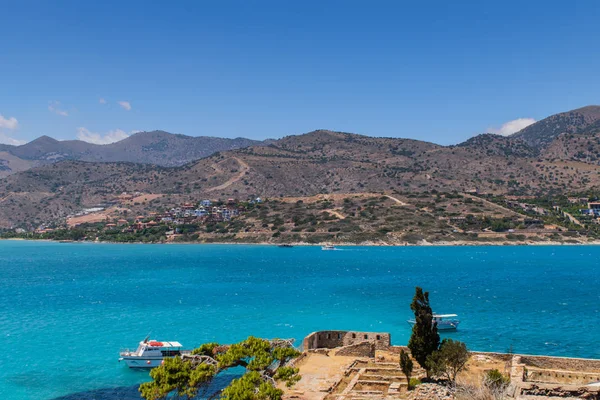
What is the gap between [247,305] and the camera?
6831 cm

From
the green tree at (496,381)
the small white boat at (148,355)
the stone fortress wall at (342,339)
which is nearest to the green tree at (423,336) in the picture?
the green tree at (496,381)

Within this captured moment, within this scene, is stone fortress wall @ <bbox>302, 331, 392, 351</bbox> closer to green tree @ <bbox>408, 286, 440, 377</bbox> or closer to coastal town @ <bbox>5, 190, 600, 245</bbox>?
green tree @ <bbox>408, 286, 440, 377</bbox>

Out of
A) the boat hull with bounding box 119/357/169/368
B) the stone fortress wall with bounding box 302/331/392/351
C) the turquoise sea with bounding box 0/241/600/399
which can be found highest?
the stone fortress wall with bounding box 302/331/392/351

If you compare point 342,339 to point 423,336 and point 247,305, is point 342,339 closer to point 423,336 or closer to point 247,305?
point 423,336

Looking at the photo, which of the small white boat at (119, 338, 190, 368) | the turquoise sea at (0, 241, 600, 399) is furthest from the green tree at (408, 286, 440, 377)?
the small white boat at (119, 338, 190, 368)

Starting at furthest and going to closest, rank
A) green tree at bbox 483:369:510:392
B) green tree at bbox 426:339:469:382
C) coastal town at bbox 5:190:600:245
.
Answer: coastal town at bbox 5:190:600:245 → green tree at bbox 426:339:469:382 → green tree at bbox 483:369:510:392

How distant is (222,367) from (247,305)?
138 feet

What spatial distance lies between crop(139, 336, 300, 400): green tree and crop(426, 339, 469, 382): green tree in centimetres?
683

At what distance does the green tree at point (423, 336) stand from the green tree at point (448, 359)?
67 cm

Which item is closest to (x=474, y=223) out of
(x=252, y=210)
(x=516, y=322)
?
(x=252, y=210)

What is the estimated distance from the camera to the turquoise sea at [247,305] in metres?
43.4

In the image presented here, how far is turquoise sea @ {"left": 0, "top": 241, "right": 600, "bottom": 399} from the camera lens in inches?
1708

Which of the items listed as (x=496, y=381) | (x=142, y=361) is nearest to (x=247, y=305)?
(x=142, y=361)

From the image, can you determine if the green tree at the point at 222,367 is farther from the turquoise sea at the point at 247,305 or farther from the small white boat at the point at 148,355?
the small white boat at the point at 148,355
